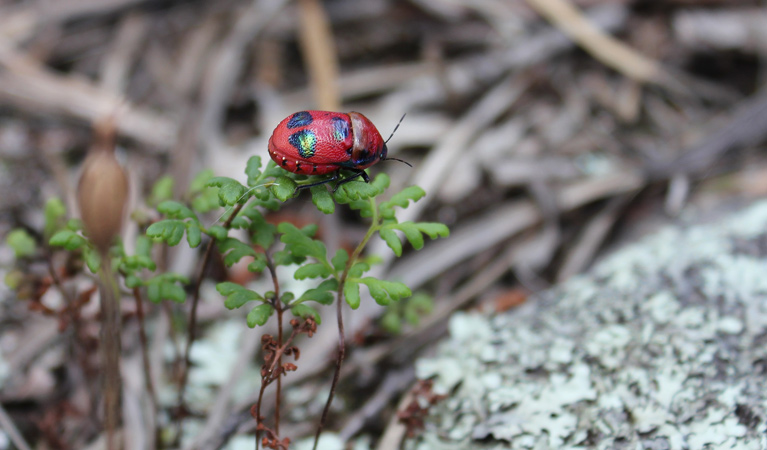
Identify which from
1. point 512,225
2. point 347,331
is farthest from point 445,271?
point 347,331

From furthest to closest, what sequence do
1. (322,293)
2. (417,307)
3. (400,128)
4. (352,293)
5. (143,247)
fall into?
(400,128) → (417,307) → (143,247) → (322,293) → (352,293)

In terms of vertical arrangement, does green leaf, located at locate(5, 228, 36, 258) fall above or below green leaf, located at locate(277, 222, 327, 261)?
above

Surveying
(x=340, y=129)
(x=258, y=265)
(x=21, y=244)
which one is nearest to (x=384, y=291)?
(x=258, y=265)

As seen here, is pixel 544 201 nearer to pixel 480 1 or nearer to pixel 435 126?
pixel 435 126

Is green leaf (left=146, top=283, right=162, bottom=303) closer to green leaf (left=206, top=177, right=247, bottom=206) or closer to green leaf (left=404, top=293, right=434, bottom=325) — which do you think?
green leaf (left=206, top=177, right=247, bottom=206)

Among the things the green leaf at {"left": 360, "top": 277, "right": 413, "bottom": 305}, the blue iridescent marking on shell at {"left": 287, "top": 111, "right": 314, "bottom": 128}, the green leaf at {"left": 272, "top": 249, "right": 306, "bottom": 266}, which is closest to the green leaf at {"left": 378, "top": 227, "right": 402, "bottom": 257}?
the green leaf at {"left": 360, "top": 277, "right": 413, "bottom": 305}

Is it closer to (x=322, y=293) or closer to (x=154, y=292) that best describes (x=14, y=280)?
(x=154, y=292)

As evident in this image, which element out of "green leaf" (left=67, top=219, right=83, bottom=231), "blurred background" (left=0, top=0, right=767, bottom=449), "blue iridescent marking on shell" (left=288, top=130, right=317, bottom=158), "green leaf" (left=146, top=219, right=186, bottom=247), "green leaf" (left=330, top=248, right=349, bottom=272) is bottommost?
"green leaf" (left=146, top=219, right=186, bottom=247)
